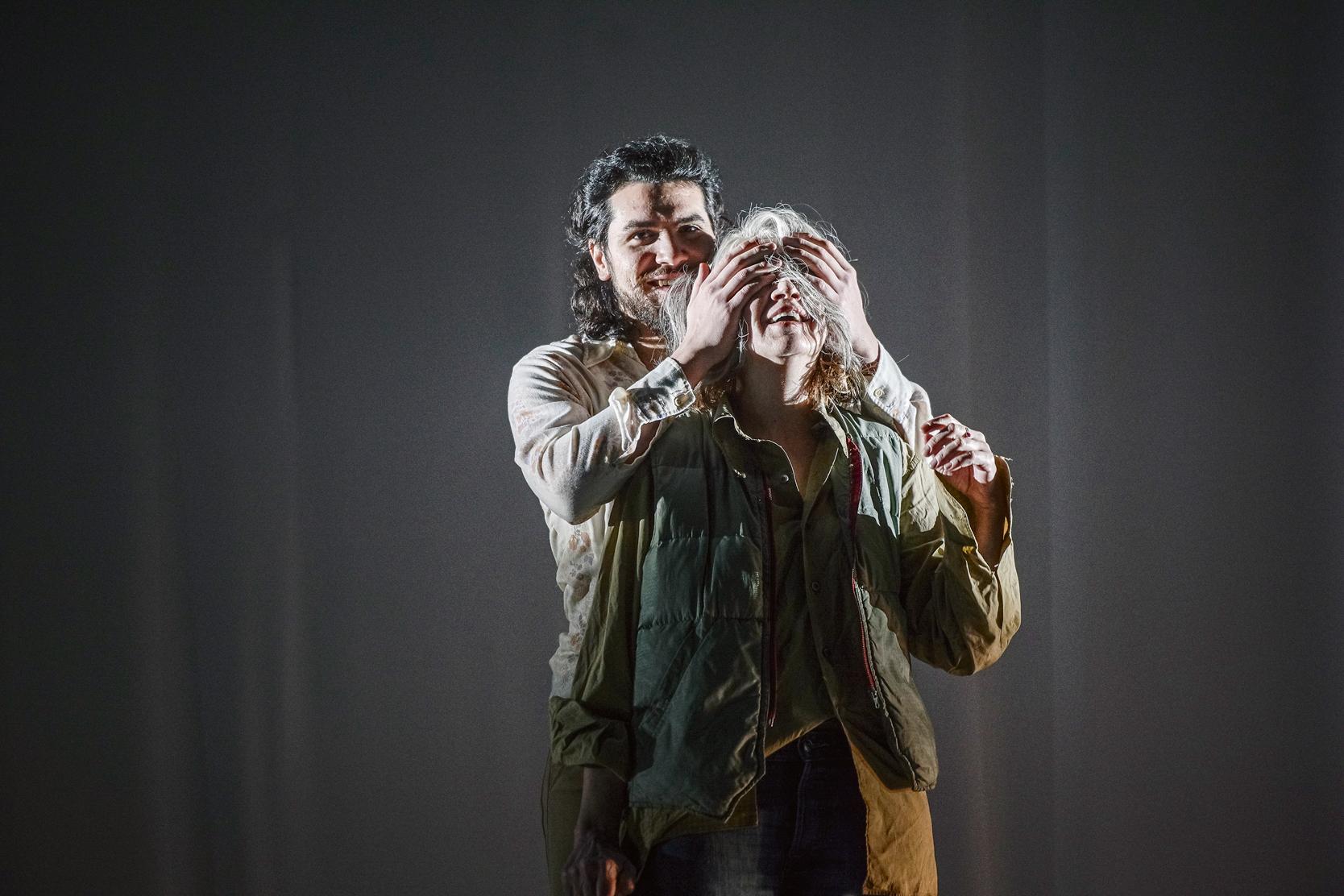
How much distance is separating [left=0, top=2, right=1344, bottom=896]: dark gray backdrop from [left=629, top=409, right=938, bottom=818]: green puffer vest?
956mm

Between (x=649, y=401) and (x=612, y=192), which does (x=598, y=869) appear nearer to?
(x=649, y=401)

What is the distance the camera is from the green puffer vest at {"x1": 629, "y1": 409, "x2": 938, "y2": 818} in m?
1.12

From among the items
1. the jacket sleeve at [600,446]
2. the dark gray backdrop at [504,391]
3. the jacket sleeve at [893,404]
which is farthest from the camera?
the dark gray backdrop at [504,391]

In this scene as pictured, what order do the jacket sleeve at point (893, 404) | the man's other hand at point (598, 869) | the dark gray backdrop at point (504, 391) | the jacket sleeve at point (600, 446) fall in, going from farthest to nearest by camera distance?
the dark gray backdrop at point (504, 391) → the jacket sleeve at point (893, 404) → the jacket sleeve at point (600, 446) → the man's other hand at point (598, 869)

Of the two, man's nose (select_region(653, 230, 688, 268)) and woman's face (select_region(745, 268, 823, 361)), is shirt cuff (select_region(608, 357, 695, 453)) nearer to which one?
woman's face (select_region(745, 268, 823, 361))

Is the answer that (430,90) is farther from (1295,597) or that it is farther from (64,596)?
(1295,597)

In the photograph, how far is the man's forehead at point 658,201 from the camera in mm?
1487

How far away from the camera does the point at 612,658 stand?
3.81ft

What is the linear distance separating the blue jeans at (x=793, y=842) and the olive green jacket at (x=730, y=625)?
4cm

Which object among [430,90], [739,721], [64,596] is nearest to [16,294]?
[64,596]

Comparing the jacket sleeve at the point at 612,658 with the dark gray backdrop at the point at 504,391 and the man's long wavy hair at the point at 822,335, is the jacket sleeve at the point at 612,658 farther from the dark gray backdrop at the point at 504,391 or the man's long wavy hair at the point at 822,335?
the dark gray backdrop at the point at 504,391

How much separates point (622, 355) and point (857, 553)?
0.48m

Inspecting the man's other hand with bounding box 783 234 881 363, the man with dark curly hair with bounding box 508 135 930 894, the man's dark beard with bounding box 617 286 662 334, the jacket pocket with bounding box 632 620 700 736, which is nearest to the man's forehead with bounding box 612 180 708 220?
the man with dark curly hair with bounding box 508 135 930 894

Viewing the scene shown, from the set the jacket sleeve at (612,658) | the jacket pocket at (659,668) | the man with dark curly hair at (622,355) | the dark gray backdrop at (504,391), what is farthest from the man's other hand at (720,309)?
the dark gray backdrop at (504,391)
